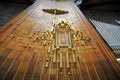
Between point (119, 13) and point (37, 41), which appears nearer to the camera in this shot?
point (37, 41)

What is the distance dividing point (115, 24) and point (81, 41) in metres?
2.51

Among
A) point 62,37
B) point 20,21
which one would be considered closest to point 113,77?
point 62,37

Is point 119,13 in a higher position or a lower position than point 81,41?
lower

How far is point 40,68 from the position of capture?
191 cm

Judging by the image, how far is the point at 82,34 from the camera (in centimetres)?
280

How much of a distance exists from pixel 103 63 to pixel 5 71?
1089 mm

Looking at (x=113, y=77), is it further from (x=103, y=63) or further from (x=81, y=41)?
(x=81, y=41)

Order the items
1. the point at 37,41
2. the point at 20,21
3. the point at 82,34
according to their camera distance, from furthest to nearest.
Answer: the point at 20,21 < the point at 82,34 < the point at 37,41

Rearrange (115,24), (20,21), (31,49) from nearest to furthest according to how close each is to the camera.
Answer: (31,49) → (20,21) → (115,24)

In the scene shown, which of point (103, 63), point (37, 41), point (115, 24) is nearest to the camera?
point (103, 63)

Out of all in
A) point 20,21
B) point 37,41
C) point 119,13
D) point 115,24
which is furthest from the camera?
point 119,13

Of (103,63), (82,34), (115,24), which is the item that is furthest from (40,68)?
(115,24)

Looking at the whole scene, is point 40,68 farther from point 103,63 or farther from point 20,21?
point 20,21

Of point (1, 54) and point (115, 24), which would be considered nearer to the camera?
point (1, 54)
